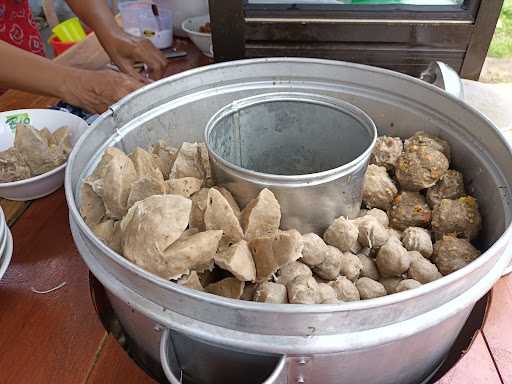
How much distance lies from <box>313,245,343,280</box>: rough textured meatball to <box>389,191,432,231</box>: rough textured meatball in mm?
194

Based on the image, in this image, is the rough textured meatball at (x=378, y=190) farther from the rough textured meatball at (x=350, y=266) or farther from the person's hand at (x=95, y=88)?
the person's hand at (x=95, y=88)

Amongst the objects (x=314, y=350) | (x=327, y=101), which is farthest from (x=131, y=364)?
(x=327, y=101)

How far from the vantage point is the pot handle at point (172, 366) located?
53 cm

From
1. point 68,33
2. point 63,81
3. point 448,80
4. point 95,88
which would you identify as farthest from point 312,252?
point 68,33

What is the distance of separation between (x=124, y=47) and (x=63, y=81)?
24 cm

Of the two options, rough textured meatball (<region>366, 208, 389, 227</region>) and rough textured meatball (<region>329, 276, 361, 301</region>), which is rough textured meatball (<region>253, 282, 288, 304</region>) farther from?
rough textured meatball (<region>366, 208, 389, 227</region>)

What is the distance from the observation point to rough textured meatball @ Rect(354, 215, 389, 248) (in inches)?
31.1

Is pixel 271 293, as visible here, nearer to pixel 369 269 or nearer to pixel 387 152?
pixel 369 269

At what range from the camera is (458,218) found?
0.82 m

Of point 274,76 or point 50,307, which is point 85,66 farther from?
point 50,307

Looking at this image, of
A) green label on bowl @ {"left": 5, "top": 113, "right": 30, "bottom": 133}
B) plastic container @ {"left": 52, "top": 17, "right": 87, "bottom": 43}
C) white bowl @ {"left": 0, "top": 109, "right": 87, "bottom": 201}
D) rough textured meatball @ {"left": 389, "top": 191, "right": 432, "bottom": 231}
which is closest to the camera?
rough textured meatball @ {"left": 389, "top": 191, "right": 432, "bottom": 231}

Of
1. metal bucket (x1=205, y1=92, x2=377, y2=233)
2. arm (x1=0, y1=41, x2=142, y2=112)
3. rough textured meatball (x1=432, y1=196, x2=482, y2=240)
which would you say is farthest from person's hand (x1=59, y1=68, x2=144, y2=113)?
rough textured meatball (x1=432, y1=196, x2=482, y2=240)

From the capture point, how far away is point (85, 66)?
5.18ft

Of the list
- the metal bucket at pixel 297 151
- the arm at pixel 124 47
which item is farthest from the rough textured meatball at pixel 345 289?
the arm at pixel 124 47
